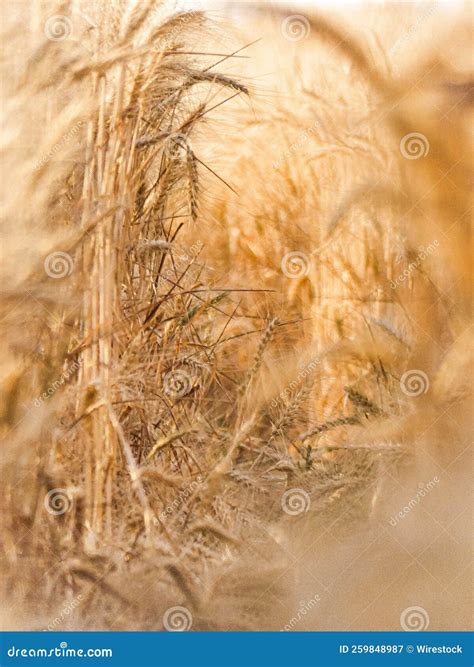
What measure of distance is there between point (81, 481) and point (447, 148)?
1147mm

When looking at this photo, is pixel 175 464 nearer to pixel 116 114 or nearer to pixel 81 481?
pixel 81 481

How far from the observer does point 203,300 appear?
226cm

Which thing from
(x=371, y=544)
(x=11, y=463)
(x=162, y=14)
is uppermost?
(x=162, y=14)

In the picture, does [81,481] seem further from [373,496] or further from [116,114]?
[116,114]

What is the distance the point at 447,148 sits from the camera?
2436mm

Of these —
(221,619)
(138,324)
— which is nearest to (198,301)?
(138,324)

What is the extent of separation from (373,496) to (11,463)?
0.81 m

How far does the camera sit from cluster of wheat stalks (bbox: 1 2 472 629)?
2.20 meters

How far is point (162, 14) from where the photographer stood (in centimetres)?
232

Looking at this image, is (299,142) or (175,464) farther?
(299,142)

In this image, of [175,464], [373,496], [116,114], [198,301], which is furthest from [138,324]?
[373,496]

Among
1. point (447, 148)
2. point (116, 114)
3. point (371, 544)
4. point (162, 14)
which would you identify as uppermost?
point (447, 148)

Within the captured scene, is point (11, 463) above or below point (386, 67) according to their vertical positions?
below

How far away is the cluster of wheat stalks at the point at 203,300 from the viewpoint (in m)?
2.20
